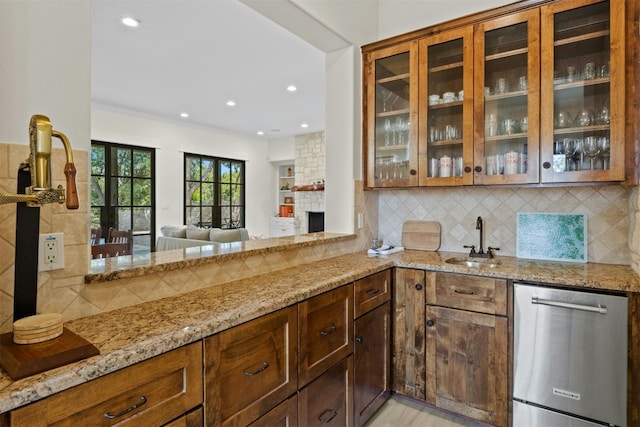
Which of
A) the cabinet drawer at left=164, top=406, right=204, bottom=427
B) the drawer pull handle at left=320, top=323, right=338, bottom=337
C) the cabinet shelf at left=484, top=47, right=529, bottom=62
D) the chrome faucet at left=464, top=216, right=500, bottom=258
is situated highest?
the cabinet shelf at left=484, top=47, right=529, bottom=62

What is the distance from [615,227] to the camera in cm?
220

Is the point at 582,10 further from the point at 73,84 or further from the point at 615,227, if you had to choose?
the point at 73,84

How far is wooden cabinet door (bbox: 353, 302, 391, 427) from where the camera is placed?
6.30ft

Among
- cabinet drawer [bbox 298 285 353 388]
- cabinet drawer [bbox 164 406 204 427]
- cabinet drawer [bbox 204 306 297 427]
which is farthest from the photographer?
cabinet drawer [bbox 298 285 353 388]

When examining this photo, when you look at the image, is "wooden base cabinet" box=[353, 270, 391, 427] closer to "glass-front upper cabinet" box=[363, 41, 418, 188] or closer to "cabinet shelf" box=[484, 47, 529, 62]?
"glass-front upper cabinet" box=[363, 41, 418, 188]

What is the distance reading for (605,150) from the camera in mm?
1968

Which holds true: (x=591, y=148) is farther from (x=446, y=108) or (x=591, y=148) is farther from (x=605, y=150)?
(x=446, y=108)

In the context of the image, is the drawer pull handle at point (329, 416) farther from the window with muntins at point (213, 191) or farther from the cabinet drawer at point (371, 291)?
the window with muntins at point (213, 191)

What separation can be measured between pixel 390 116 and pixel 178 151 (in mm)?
5241

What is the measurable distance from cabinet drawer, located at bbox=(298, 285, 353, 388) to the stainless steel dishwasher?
36.8 inches

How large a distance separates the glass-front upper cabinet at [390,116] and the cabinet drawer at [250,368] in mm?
1530

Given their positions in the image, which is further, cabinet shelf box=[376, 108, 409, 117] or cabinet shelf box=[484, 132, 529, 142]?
cabinet shelf box=[376, 108, 409, 117]

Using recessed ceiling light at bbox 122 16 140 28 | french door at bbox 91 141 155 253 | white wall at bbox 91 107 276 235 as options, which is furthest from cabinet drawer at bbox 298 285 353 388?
white wall at bbox 91 107 276 235

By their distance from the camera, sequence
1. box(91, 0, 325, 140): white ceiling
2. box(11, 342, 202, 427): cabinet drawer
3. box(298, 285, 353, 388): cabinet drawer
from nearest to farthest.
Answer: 1. box(11, 342, 202, 427): cabinet drawer
2. box(298, 285, 353, 388): cabinet drawer
3. box(91, 0, 325, 140): white ceiling
